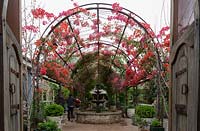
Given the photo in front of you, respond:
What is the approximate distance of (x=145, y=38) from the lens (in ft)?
29.3

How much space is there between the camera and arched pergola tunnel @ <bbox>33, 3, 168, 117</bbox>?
27.6 ft

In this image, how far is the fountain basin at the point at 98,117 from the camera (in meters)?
13.1

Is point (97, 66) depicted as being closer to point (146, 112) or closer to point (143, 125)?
point (146, 112)

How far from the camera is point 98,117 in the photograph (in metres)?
13.1

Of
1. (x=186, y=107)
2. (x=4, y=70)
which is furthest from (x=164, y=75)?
(x=4, y=70)

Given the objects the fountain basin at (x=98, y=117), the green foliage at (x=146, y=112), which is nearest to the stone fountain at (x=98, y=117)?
the fountain basin at (x=98, y=117)

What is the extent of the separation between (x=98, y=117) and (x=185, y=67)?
1058cm

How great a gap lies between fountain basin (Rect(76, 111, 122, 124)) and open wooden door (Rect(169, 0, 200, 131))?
9.60 m

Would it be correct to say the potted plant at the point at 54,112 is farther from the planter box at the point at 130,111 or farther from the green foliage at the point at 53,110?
→ the planter box at the point at 130,111

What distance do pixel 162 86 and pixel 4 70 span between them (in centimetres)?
606

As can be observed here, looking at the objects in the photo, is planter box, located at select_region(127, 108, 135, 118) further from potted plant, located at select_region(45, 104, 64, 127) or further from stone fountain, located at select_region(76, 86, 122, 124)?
potted plant, located at select_region(45, 104, 64, 127)

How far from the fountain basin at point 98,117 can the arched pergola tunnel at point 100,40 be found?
165 cm

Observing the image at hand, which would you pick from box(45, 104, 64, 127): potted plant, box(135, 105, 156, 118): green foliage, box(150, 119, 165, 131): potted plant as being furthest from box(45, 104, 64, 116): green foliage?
box(150, 119, 165, 131): potted plant

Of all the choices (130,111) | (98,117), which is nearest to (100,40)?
(98,117)
